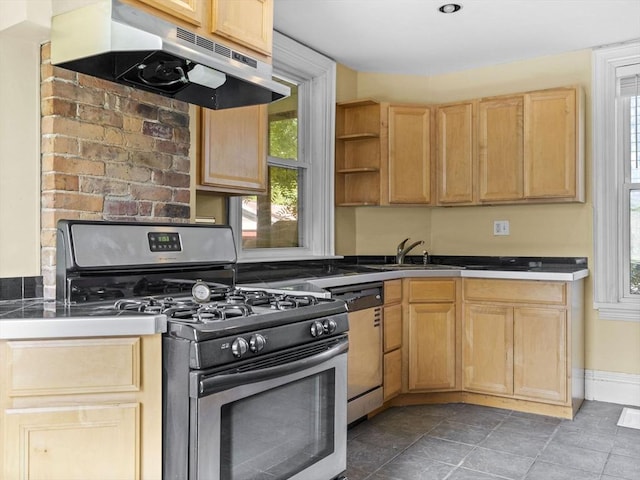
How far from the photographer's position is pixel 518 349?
10.7 ft

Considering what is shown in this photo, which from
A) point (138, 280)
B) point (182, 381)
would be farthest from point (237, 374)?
point (138, 280)

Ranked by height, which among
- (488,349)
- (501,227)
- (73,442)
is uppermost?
(501,227)

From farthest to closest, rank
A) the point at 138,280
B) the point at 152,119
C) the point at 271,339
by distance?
the point at 152,119 → the point at 138,280 → the point at 271,339

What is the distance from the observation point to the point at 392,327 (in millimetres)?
3266

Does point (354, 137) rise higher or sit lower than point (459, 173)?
higher

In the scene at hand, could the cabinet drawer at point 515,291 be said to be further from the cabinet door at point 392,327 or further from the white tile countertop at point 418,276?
the cabinet door at point 392,327

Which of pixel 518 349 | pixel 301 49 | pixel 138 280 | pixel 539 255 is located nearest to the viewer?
pixel 138 280

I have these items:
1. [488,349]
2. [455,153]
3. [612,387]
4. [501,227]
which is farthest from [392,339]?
[612,387]

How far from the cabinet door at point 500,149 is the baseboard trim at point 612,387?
4.31ft

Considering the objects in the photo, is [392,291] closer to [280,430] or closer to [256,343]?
[280,430]

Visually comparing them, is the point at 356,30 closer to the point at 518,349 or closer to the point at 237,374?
the point at 518,349

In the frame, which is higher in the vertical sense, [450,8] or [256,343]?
[450,8]

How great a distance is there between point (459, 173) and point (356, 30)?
4.06 feet

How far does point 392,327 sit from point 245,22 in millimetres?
1898
